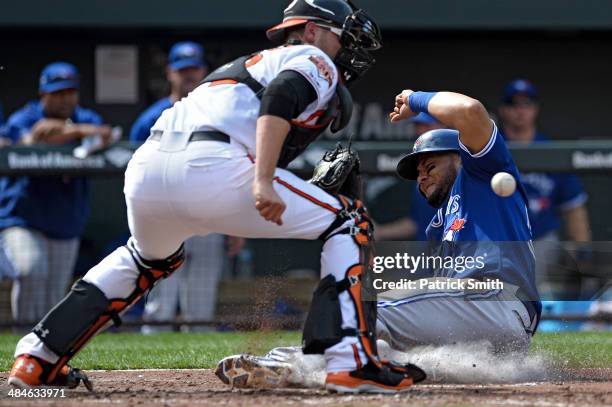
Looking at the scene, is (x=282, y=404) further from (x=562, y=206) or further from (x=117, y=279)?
(x=562, y=206)

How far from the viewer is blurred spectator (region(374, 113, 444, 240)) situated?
9586mm

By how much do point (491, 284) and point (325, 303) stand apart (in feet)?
3.49

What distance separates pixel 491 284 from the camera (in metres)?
5.08

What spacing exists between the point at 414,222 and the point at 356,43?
5.31 m

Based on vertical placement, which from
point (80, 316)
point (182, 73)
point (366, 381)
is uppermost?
point (182, 73)

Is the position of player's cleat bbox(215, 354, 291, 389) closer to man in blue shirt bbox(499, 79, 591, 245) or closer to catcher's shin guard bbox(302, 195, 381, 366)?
catcher's shin guard bbox(302, 195, 381, 366)

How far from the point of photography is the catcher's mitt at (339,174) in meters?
4.82

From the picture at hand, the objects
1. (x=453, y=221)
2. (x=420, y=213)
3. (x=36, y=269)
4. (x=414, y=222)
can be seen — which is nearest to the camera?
(x=453, y=221)

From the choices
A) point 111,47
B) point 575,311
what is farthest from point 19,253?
point 575,311

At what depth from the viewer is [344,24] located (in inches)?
183

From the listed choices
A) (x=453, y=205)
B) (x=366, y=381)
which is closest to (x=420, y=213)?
(x=453, y=205)

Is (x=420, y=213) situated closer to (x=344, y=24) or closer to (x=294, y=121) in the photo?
(x=344, y=24)

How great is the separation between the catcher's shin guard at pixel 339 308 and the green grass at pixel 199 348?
1536mm

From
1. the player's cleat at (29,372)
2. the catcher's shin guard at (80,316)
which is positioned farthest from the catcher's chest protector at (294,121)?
the player's cleat at (29,372)
